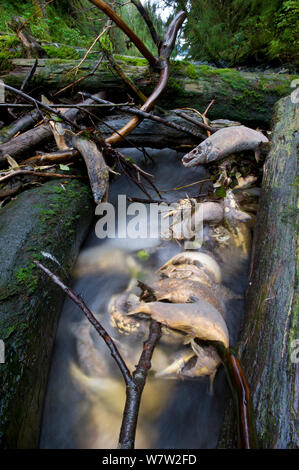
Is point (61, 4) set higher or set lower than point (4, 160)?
higher

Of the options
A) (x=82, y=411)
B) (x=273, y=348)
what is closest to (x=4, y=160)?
(x=82, y=411)

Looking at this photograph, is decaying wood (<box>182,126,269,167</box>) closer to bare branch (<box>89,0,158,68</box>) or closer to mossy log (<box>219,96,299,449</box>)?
mossy log (<box>219,96,299,449</box>)

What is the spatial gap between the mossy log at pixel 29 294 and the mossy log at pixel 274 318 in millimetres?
1083

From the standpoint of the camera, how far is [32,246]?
5.98 ft

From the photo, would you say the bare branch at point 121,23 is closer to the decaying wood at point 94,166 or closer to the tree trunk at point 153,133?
the tree trunk at point 153,133

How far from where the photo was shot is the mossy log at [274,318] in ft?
3.53


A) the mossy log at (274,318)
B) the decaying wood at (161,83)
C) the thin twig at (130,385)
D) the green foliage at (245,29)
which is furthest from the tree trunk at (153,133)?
the green foliage at (245,29)

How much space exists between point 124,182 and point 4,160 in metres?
1.60

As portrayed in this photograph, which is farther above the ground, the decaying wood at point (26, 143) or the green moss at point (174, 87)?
the green moss at point (174, 87)

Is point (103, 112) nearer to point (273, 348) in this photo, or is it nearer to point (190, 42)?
point (273, 348)

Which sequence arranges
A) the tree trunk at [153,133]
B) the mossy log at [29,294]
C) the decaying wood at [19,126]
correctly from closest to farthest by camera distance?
the mossy log at [29,294], the decaying wood at [19,126], the tree trunk at [153,133]

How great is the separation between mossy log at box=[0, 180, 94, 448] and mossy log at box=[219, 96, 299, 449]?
3.55ft

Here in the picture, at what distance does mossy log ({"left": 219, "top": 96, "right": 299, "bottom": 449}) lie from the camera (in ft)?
3.53
